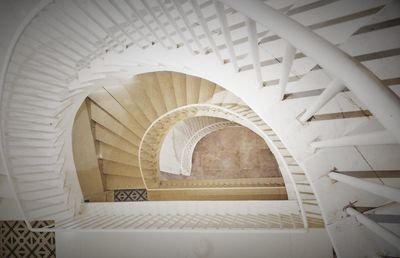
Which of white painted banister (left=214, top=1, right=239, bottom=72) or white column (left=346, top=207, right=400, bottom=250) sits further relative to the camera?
white painted banister (left=214, top=1, right=239, bottom=72)

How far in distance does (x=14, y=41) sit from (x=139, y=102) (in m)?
2.93

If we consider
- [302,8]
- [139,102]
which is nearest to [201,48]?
[302,8]

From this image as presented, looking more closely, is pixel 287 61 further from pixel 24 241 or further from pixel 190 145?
pixel 190 145

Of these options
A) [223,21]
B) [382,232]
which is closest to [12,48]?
[223,21]

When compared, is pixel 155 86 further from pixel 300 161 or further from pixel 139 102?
pixel 300 161

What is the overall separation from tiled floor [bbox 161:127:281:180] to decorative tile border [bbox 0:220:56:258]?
16.5ft

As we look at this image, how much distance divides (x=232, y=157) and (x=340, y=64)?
25.4ft

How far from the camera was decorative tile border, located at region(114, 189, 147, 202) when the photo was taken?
19.1 ft

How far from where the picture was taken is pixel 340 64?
0.81 metres

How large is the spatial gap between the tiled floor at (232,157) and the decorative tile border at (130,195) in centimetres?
303

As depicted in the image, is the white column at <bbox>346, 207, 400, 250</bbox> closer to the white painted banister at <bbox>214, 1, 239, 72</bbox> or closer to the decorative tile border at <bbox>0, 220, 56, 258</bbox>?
the white painted banister at <bbox>214, 1, 239, 72</bbox>

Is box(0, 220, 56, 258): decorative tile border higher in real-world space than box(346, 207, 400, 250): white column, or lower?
lower

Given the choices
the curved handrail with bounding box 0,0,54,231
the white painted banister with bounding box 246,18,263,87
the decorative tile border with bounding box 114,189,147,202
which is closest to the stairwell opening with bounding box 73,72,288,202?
the decorative tile border with bounding box 114,189,147,202

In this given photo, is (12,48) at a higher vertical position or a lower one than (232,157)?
higher
